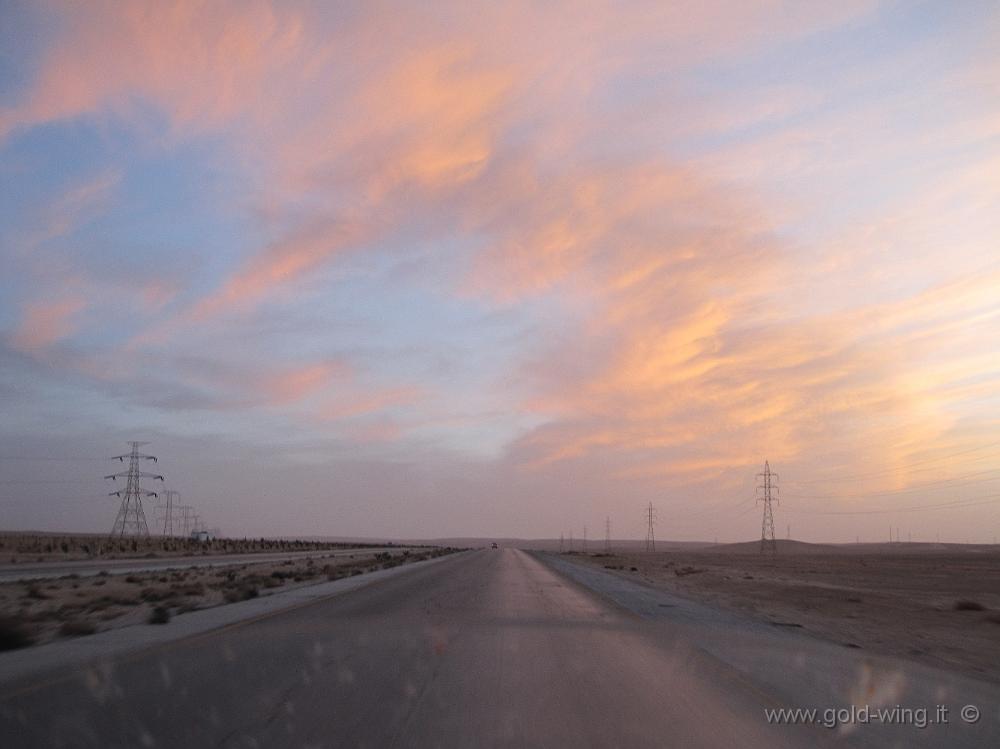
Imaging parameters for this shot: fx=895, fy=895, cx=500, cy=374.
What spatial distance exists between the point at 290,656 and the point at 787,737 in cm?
762

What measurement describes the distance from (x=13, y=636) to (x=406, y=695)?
920 cm

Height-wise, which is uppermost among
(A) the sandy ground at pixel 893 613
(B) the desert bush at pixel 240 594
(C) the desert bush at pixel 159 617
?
(C) the desert bush at pixel 159 617

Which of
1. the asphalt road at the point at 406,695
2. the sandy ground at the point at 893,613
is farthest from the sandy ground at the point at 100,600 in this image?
the sandy ground at the point at 893,613

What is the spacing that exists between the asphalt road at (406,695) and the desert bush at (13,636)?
318cm

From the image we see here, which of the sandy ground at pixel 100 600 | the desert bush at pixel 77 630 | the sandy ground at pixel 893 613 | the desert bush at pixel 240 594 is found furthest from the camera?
the desert bush at pixel 240 594

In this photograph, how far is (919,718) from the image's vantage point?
9.84 metres

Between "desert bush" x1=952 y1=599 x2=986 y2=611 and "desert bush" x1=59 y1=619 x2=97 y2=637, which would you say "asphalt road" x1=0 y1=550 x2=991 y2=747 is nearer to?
"desert bush" x1=59 y1=619 x2=97 y2=637

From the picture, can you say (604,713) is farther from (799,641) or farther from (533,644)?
(799,641)

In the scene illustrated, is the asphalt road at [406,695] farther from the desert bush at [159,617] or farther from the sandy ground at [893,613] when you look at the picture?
the sandy ground at [893,613]

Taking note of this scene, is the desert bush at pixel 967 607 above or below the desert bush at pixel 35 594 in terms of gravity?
below

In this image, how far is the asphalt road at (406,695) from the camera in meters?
8.23

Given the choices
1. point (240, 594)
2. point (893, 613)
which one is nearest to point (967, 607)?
point (893, 613)

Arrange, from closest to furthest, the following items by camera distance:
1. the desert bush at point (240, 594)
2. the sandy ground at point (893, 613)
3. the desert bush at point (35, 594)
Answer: the sandy ground at point (893, 613) < the desert bush at point (240, 594) < the desert bush at point (35, 594)

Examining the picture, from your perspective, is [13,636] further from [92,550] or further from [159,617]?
[92,550]
